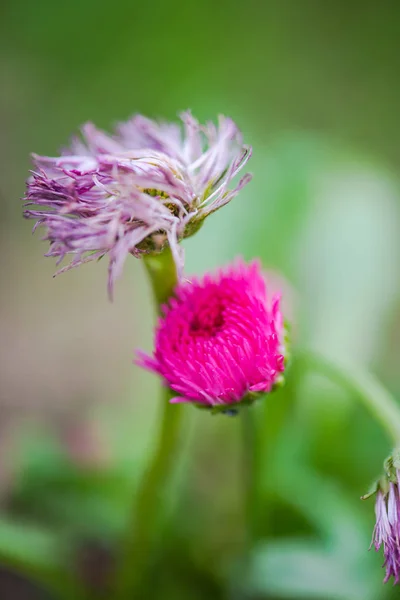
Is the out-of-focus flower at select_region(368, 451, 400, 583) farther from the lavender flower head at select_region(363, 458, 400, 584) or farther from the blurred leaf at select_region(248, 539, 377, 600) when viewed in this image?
the blurred leaf at select_region(248, 539, 377, 600)

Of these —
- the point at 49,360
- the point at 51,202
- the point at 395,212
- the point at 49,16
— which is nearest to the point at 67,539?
the point at 49,360

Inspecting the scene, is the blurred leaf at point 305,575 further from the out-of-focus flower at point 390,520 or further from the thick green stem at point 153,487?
the out-of-focus flower at point 390,520

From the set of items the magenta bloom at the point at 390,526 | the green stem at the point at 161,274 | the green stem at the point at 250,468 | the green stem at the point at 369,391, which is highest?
the green stem at the point at 161,274

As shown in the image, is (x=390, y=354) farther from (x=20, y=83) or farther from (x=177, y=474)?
(x=20, y=83)

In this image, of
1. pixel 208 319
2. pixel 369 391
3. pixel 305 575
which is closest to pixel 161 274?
pixel 208 319

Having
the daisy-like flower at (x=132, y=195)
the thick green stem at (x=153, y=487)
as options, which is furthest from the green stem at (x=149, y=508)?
the daisy-like flower at (x=132, y=195)

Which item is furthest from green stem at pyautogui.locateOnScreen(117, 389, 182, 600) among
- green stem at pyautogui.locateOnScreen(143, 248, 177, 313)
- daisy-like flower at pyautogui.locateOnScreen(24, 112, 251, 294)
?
daisy-like flower at pyautogui.locateOnScreen(24, 112, 251, 294)
